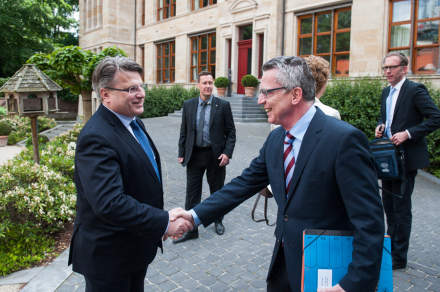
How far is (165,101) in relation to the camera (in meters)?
22.6

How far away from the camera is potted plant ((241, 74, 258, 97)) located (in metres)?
18.9

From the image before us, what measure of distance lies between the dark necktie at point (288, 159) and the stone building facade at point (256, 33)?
12.6m

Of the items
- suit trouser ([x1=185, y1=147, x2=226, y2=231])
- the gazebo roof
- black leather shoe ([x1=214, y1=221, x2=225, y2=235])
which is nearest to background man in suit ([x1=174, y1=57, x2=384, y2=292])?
black leather shoe ([x1=214, y1=221, x2=225, y2=235])

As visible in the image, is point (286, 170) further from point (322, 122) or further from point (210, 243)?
point (210, 243)

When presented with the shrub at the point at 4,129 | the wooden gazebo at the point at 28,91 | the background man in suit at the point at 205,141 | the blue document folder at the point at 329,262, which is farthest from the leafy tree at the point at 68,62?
the shrub at the point at 4,129

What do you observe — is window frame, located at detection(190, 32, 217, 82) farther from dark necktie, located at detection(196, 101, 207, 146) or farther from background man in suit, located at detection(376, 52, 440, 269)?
background man in suit, located at detection(376, 52, 440, 269)

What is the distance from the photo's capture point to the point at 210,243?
4.78 meters

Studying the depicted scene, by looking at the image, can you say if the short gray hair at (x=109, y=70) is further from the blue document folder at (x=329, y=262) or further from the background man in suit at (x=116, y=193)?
the blue document folder at (x=329, y=262)

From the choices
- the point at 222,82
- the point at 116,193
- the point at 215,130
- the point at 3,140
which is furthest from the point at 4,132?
the point at 116,193

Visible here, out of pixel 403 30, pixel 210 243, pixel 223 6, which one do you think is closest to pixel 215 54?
pixel 223 6

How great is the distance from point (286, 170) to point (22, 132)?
20.7 metres

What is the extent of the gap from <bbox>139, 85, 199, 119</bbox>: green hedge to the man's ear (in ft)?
67.4

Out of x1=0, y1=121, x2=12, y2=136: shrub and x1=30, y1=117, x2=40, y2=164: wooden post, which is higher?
x1=30, y1=117, x2=40, y2=164: wooden post

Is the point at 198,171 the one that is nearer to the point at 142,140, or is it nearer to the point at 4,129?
the point at 142,140
